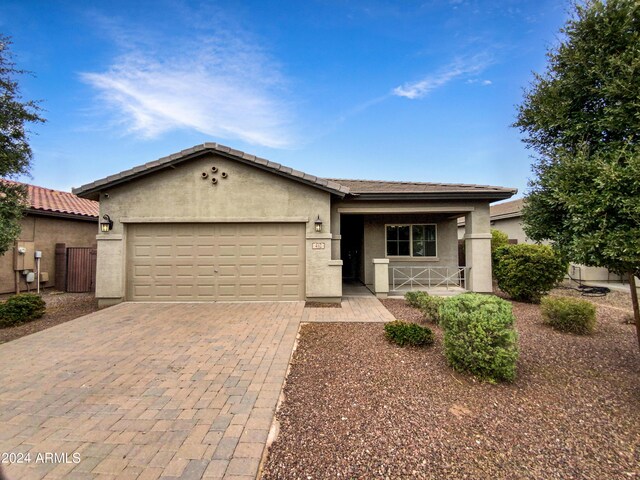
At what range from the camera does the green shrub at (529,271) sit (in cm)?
838

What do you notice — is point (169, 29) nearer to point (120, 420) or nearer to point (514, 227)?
point (120, 420)

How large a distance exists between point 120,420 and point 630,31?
6958mm

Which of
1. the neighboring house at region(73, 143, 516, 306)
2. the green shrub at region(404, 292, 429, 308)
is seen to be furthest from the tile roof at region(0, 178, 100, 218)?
the green shrub at region(404, 292, 429, 308)

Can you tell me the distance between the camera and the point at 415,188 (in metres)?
10.1

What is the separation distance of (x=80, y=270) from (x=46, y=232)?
7.55 feet

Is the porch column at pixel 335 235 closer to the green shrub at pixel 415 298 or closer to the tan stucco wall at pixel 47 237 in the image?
the green shrub at pixel 415 298

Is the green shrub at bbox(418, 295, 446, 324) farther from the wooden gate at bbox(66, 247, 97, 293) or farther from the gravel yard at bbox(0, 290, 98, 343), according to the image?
the wooden gate at bbox(66, 247, 97, 293)

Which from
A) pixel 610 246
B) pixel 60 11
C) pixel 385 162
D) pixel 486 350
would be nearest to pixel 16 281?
pixel 60 11

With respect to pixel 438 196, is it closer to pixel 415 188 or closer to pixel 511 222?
pixel 415 188

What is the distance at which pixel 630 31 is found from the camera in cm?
320

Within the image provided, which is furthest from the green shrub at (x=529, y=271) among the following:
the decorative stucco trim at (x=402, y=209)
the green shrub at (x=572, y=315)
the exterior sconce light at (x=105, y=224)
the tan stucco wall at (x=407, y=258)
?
the exterior sconce light at (x=105, y=224)

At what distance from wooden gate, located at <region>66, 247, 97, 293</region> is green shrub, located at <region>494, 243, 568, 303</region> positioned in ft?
50.6

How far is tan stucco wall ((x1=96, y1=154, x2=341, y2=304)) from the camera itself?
866 cm

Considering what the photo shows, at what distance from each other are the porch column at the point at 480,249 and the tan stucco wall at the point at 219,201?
4829 millimetres
